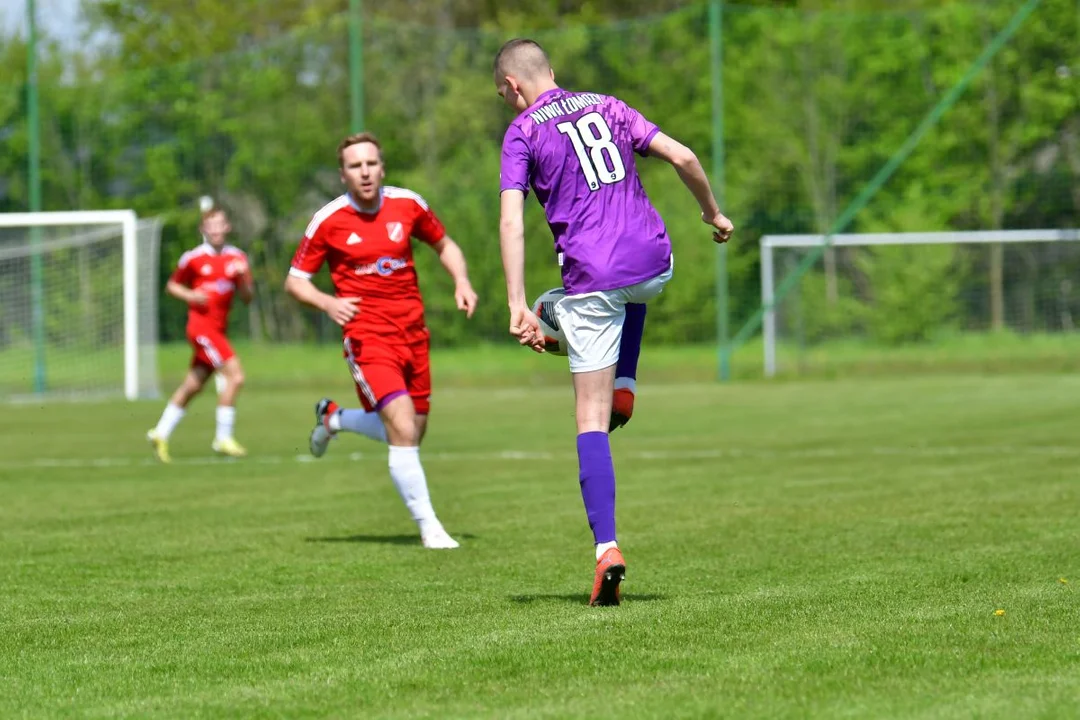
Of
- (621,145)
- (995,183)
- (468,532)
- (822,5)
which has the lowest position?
(468,532)

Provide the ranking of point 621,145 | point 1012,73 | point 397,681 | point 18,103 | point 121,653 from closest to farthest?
1. point 397,681
2. point 121,653
3. point 621,145
4. point 1012,73
5. point 18,103

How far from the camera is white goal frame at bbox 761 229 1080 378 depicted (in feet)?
92.1

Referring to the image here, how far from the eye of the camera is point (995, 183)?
29.0 m

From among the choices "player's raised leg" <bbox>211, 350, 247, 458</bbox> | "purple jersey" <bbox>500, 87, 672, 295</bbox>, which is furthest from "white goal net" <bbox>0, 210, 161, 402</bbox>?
"purple jersey" <bbox>500, 87, 672, 295</bbox>

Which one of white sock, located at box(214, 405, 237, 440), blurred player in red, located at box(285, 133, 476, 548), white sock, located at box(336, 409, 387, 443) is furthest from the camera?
white sock, located at box(214, 405, 237, 440)

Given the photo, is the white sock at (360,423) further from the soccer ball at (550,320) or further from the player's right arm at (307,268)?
the soccer ball at (550,320)

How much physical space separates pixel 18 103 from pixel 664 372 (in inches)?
484

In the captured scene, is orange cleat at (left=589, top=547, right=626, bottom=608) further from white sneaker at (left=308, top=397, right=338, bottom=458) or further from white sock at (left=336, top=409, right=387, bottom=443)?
white sneaker at (left=308, top=397, right=338, bottom=458)

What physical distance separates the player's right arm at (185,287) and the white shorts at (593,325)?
10239mm

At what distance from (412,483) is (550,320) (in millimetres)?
2485

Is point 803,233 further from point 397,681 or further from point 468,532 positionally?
point 397,681

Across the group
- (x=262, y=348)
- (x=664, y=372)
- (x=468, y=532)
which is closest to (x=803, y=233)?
(x=664, y=372)

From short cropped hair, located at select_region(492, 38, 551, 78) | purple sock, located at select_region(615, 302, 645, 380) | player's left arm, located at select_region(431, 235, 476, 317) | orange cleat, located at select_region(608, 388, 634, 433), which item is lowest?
orange cleat, located at select_region(608, 388, 634, 433)

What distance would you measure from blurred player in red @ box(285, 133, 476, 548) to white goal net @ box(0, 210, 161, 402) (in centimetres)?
1651
